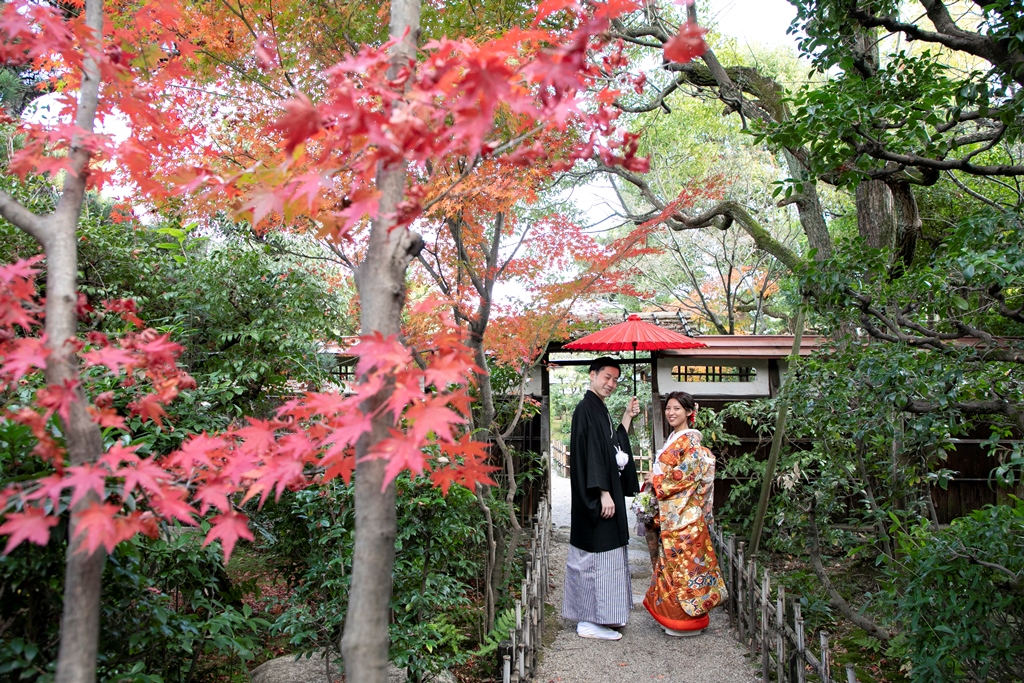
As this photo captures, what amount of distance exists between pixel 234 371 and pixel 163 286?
956mm

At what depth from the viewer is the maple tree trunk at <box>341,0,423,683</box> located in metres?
1.67

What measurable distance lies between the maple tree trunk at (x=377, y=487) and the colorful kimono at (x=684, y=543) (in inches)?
153

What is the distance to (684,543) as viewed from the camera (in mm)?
5230

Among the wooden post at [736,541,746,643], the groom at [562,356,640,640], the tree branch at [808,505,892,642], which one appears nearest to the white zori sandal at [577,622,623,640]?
the groom at [562,356,640,640]

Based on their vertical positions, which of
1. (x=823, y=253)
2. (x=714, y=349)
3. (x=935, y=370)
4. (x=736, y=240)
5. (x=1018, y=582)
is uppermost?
(x=736, y=240)

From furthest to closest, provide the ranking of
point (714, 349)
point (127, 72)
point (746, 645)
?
point (714, 349) < point (746, 645) < point (127, 72)

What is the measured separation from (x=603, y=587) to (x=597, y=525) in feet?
1.47

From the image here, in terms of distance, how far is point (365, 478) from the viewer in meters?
1.72

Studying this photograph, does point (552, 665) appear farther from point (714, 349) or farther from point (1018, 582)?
point (714, 349)

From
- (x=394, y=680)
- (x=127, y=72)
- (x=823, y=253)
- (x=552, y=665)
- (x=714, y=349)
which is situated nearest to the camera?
(x=127, y=72)

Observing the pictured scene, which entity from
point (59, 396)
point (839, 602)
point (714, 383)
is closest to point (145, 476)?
point (59, 396)

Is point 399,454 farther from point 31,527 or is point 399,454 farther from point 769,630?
point 769,630

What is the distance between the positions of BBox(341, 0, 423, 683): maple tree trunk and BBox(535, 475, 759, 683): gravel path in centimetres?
307

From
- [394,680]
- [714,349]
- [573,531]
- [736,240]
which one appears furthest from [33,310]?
[736,240]
